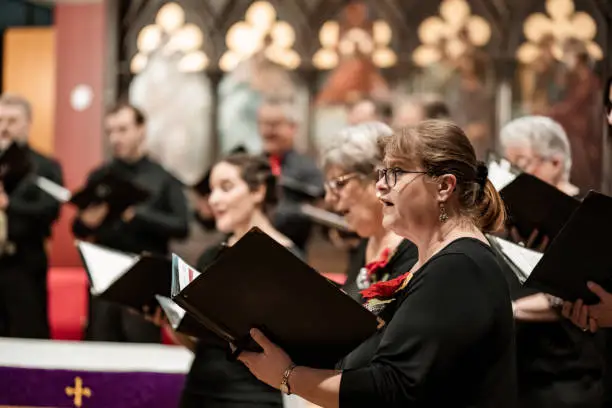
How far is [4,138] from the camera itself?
18.5 feet

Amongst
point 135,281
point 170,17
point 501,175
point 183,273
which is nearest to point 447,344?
point 183,273

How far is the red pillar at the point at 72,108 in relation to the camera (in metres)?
8.63

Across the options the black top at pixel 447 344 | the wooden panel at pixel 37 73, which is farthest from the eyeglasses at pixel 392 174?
the wooden panel at pixel 37 73

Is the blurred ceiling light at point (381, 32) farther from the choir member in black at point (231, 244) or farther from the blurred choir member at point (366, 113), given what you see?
the choir member in black at point (231, 244)

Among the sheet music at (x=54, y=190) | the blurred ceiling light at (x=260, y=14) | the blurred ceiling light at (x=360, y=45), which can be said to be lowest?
the sheet music at (x=54, y=190)

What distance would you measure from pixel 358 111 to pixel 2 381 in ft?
8.91

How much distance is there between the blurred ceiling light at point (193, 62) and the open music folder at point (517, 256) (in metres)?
5.45

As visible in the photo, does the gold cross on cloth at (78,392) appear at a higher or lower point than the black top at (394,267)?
lower

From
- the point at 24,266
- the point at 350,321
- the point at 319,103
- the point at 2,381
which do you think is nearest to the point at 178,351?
the point at 2,381

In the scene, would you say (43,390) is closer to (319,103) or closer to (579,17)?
(319,103)

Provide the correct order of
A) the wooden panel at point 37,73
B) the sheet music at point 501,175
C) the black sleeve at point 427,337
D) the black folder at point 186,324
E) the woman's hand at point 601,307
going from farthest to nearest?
the wooden panel at point 37,73 → the sheet music at point 501,175 → the black folder at point 186,324 → the woman's hand at point 601,307 → the black sleeve at point 427,337

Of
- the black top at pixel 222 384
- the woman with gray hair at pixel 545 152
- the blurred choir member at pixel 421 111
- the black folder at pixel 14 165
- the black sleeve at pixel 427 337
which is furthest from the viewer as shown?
the black folder at pixel 14 165

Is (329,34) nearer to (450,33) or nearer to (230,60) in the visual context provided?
(230,60)

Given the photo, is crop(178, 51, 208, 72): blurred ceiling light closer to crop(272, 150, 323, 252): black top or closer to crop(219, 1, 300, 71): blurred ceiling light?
crop(219, 1, 300, 71): blurred ceiling light
